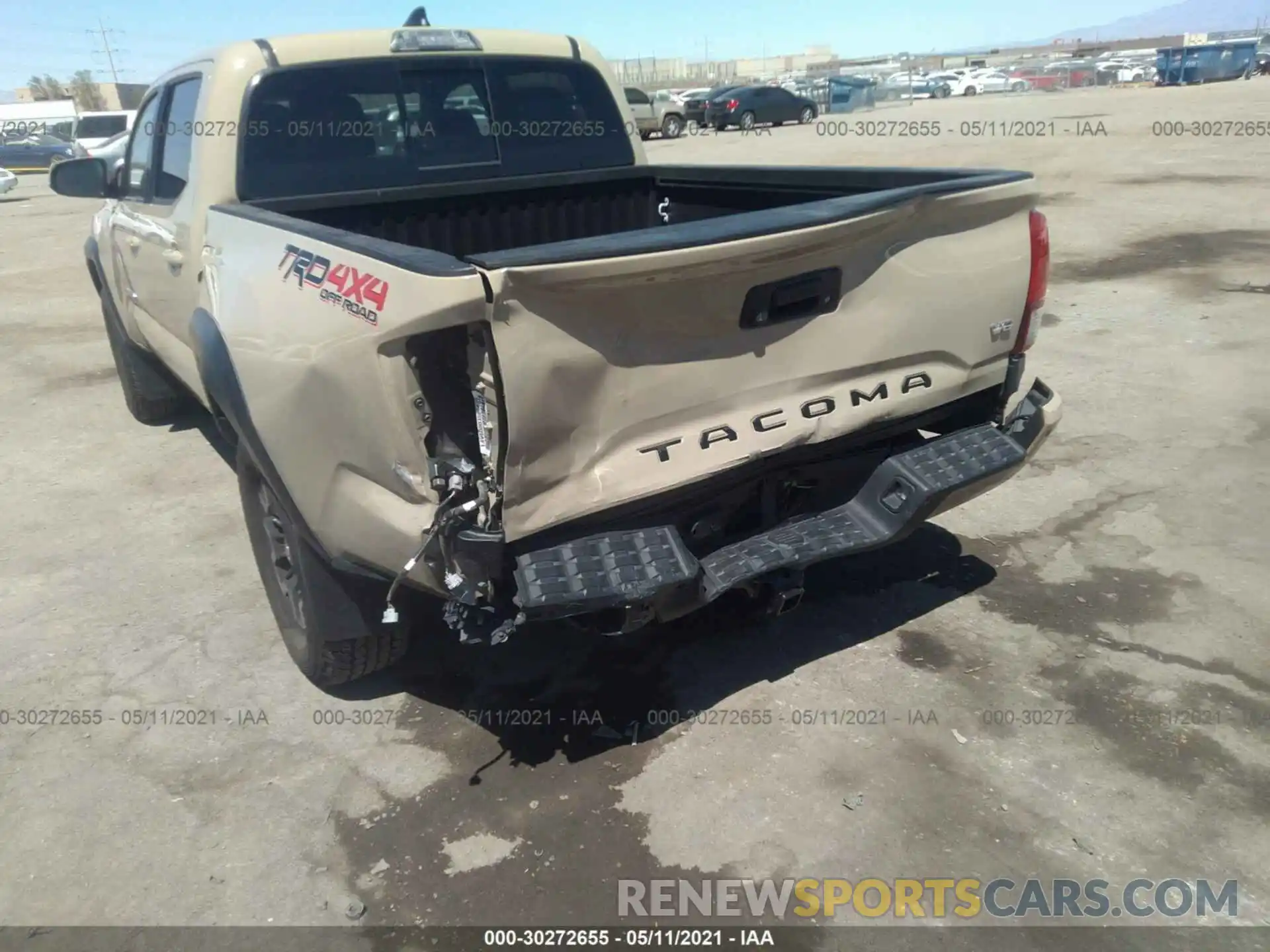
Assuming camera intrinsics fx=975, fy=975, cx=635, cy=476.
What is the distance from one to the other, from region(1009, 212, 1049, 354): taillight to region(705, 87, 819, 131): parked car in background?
30065mm

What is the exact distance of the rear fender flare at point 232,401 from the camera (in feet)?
9.52

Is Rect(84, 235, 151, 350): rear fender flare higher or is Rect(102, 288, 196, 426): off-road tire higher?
Rect(84, 235, 151, 350): rear fender flare

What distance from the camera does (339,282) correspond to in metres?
2.48

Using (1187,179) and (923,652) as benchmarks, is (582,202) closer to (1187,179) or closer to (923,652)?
(923,652)

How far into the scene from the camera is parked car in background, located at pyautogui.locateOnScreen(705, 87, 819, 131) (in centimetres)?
3128

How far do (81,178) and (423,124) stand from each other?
1.90 m

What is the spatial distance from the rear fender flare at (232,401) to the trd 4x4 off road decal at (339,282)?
470mm

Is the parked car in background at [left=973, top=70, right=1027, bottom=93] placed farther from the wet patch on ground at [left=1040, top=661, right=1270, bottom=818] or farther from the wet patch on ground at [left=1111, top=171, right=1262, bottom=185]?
the wet patch on ground at [left=1040, top=661, right=1270, bottom=818]

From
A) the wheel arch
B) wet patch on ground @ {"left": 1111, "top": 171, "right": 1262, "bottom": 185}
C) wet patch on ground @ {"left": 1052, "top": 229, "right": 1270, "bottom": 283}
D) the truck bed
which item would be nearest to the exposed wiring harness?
the truck bed

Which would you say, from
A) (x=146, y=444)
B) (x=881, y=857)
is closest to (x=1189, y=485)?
(x=881, y=857)

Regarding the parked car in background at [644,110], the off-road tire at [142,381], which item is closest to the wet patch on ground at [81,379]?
the off-road tire at [142,381]

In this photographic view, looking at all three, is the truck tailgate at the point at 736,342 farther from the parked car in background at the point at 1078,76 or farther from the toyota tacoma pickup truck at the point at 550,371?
the parked car in background at the point at 1078,76

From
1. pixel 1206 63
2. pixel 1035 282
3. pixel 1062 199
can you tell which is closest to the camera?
pixel 1035 282

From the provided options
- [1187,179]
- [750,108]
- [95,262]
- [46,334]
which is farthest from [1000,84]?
[95,262]
